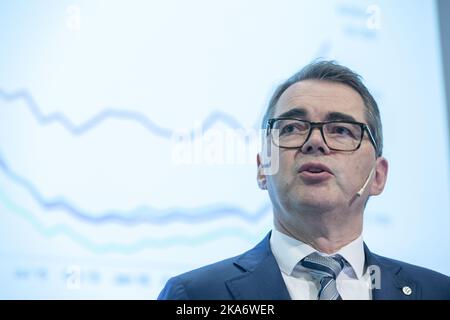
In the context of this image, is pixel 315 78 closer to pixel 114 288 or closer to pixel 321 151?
pixel 321 151

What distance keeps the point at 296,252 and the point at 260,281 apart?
95 millimetres

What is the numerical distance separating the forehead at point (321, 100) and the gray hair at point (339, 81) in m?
0.01

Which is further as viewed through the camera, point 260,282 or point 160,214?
point 160,214

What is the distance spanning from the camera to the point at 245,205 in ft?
4.16

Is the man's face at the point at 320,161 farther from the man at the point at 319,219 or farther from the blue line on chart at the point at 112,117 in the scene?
the blue line on chart at the point at 112,117

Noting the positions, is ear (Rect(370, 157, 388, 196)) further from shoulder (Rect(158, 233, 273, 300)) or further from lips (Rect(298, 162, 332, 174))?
shoulder (Rect(158, 233, 273, 300))

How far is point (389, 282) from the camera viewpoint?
1138 mm

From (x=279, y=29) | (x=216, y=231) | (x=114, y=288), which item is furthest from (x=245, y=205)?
(x=279, y=29)

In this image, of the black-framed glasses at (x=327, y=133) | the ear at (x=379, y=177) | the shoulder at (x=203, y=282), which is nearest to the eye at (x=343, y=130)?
the black-framed glasses at (x=327, y=133)

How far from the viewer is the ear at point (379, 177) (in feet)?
4.01

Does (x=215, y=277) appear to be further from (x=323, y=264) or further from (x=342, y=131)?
(x=342, y=131)

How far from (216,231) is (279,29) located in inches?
20.3

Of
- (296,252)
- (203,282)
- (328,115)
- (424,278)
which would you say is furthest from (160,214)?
(424,278)

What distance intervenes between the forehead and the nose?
0.12 ft
